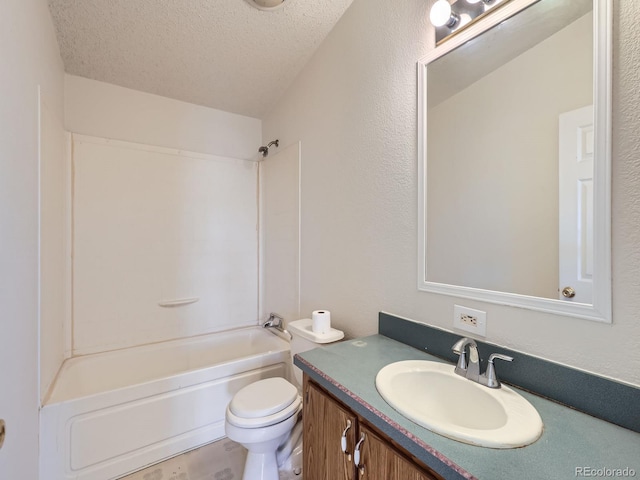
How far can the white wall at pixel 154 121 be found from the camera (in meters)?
2.04

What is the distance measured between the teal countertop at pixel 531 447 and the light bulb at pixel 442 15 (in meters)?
1.45

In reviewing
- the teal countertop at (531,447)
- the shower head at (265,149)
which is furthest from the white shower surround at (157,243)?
the teal countertop at (531,447)

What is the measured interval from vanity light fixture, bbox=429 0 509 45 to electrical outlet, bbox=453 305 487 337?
1173mm

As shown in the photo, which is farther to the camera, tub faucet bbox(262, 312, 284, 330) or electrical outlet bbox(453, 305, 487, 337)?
tub faucet bbox(262, 312, 284, 330)

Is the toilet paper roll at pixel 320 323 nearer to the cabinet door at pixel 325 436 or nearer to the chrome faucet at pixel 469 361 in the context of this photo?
the cabinet door at pixel 325 436

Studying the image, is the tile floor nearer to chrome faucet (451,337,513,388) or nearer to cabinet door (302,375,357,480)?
cabinet door (302,375,357,480)

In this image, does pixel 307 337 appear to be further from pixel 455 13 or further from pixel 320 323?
pixel 455 13

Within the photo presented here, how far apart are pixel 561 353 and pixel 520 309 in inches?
6.4

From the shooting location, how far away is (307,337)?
1635 millimetres

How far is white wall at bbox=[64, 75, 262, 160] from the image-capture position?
2035mm

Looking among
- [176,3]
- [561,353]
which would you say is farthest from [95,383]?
[561,353]

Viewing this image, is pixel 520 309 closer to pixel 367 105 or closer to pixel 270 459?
pixel 367 105

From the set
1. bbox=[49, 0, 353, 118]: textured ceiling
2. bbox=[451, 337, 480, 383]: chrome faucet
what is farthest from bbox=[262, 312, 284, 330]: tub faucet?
bbox=[49, 0, 353, 118]: textured ceiling

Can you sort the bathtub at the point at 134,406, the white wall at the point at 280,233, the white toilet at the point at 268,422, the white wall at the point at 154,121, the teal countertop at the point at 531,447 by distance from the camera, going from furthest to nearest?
1. the white wall at the point at 280,233
2. the white wall at the point at 154,121
3. the bathtub at the point at 134,406
4. the white toilet at the point at 268,422
5. the teal countertop at the point at 531,447
